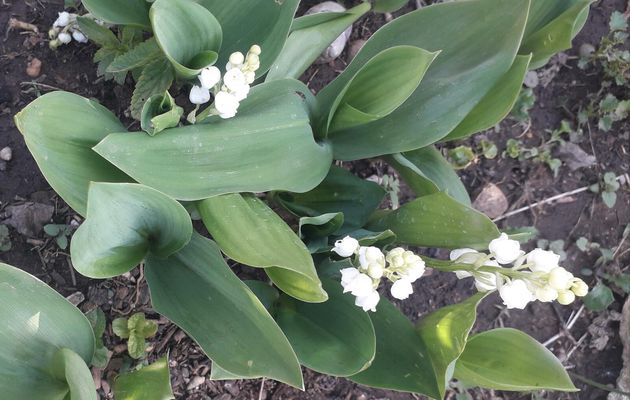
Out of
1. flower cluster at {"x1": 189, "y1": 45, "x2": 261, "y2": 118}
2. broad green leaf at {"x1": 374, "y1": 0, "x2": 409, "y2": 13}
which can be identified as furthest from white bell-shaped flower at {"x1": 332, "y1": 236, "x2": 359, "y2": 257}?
broad green leaf at {"x1": 374, "y1": 0, "x2": 409, "y2": 13}

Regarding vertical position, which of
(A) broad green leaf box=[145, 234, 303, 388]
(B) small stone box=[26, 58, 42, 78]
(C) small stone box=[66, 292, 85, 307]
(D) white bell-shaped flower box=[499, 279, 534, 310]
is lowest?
(C) small stone box=[66, 292, 85, 307]

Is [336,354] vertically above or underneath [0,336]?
underneath

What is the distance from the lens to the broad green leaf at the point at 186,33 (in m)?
1.12

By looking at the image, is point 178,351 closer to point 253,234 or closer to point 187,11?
point 253,234

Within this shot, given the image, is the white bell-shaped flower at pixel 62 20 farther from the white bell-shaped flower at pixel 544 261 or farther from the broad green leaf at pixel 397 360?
the white bell-shaped flower at pixel 544 261

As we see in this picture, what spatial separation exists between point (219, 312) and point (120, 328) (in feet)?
1.54

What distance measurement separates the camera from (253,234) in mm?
1180

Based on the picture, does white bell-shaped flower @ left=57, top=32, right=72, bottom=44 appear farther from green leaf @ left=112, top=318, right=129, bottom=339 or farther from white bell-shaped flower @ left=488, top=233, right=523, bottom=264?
white bell-shaped flower @ left=488, top=233, right=523, bottom=264

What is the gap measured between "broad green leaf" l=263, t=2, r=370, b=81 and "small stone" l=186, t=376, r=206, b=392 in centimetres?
82

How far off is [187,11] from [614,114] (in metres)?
1.64

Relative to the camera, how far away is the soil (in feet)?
5.20

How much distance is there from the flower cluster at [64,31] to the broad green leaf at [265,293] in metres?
0.82

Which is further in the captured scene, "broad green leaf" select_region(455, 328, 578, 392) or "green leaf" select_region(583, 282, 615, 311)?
"green leaf" select_region(583, 282, 615, 311)

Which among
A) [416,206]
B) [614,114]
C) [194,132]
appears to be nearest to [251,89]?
[194,132]
